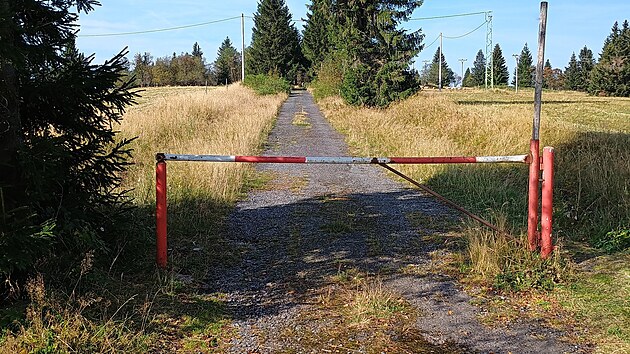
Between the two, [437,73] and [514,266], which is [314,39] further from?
[437,73]

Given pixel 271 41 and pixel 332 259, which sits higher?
pixel 271 41

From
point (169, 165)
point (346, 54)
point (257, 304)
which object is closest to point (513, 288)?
point (257, 304)

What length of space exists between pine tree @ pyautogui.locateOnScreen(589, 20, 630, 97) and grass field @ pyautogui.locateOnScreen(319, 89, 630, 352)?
60027 millimetres

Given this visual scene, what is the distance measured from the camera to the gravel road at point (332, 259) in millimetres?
3605

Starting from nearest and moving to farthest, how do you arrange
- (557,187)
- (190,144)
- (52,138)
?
(52,138) → (557,187) → (190,144)

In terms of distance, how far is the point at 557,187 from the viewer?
8586 mm

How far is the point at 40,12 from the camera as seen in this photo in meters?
4.00

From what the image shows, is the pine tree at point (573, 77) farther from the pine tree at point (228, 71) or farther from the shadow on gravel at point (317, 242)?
the shadow on gravel at point (317, 242)

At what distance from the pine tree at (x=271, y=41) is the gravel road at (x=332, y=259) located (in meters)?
52.5

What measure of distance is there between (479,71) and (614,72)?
258ft

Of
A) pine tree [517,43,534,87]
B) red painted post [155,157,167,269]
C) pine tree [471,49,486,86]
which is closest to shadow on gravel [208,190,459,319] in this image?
red painted post [155,157,167,269]

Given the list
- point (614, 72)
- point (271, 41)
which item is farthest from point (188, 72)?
point (614, 72)

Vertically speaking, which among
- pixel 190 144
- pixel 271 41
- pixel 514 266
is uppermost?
pixel 271 41

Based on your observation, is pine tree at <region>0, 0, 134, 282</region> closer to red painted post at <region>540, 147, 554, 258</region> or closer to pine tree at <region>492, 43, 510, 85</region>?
red painted post at <region>540, 147, 554, 258</region>
